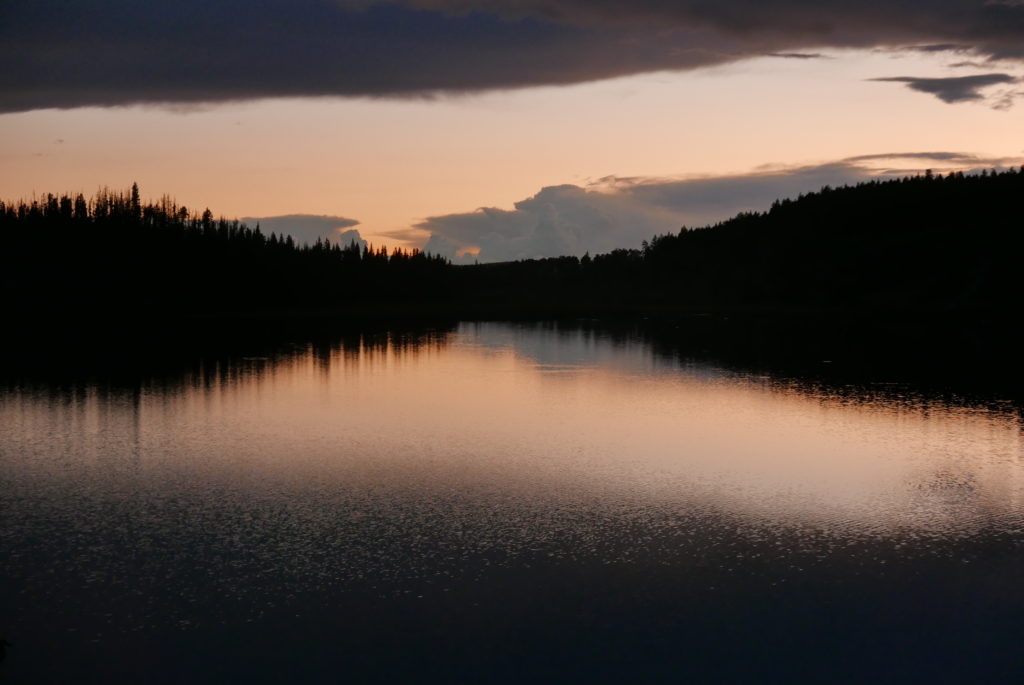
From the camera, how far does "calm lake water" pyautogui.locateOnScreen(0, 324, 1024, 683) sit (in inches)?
474

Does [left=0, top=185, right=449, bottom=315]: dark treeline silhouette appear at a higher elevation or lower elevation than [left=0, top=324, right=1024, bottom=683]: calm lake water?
higher

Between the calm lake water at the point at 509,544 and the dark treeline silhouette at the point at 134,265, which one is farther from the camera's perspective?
the dark treeline silhouette at the point at 134,265

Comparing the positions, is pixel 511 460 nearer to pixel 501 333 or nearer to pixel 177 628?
pixel 177 628

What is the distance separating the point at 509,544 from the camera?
16.5m

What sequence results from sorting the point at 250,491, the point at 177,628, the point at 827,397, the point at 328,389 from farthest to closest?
1. the point at 328,389
2. the point at 827,397
3. the point at 250,491
4. the point at 177,628

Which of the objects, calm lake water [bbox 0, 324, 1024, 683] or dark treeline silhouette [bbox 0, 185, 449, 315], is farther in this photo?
dark treeline silhouette [bbox 0, 185, 449, 315]

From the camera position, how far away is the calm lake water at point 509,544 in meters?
12.0

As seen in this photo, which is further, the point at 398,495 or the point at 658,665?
the point at 398,495

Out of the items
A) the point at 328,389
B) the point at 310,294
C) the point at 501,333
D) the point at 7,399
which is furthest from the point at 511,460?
the point at 310,294

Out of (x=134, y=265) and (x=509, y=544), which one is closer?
(x=509, y=544)

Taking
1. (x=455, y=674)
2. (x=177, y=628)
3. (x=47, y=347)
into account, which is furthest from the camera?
(x=47, y=347)

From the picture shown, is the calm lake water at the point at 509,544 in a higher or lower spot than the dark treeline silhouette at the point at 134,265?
lower

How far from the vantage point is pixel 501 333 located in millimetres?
89750

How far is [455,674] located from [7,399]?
31345 millimetres
